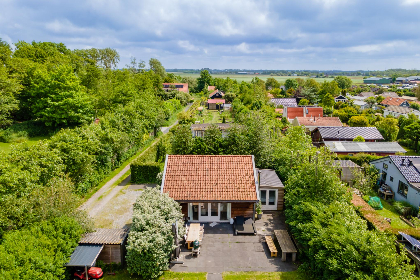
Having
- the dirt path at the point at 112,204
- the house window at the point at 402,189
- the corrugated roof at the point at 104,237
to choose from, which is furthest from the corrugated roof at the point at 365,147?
the corrugated roof at the point at 104,237

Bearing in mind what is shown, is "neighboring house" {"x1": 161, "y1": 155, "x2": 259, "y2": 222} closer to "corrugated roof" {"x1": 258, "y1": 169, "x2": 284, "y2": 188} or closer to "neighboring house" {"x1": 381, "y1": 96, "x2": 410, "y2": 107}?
"corrugated roof" {"x1": 258, "y1": 169, "x2": 284, "y2": 188}

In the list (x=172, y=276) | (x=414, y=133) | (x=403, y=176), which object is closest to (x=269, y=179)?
(x=172, y=276)

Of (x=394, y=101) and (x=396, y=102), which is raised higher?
(x=394, y=101)

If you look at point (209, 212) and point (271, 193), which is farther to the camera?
point (271, 193)

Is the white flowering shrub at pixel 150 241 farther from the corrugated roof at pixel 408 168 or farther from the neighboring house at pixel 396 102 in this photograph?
the neighboring house at pixel 396 102

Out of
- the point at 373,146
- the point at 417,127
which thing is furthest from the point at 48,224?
the point at 417,127

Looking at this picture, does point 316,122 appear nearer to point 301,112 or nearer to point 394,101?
point 301,112

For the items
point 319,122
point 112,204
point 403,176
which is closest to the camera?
point 112,204
